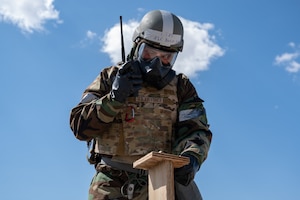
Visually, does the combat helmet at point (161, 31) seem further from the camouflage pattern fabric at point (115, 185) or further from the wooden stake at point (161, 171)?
the wooden stake at point (161, 171)

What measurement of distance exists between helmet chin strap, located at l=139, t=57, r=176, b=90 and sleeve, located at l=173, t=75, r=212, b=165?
0.24 meters

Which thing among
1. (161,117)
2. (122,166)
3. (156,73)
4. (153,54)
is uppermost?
(153,54)

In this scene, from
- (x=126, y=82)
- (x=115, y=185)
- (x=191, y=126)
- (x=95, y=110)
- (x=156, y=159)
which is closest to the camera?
(x=156, y=159)

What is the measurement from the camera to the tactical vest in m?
4.50

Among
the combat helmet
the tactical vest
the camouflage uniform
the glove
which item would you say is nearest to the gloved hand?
the camouflage uniform

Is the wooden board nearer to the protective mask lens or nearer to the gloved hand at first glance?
the gloved hand

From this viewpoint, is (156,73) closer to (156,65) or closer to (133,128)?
(156,65)

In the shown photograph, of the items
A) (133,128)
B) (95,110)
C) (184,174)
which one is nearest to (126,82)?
(95,110)

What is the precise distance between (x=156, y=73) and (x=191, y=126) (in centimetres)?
56

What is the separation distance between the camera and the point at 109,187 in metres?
4.47

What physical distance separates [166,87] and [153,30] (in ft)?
1.73

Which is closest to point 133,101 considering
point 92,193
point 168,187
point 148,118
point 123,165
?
point 148,118

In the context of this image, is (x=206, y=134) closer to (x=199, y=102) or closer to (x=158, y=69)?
(x=199, y=102)

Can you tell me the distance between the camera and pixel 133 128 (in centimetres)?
455
